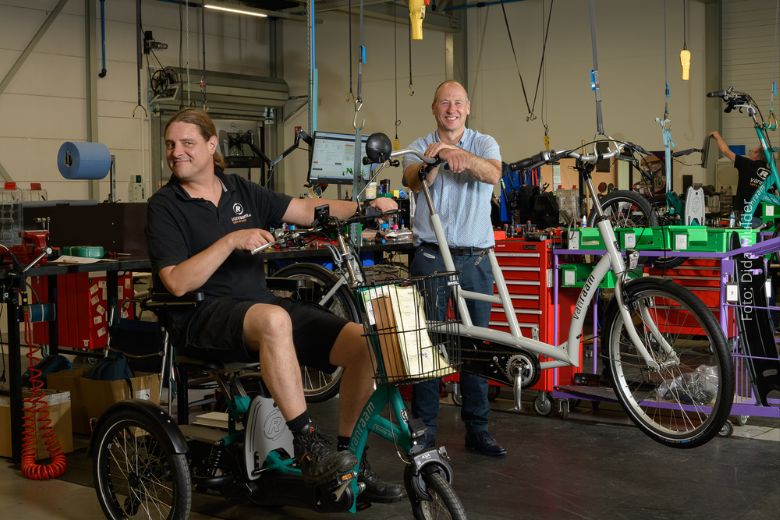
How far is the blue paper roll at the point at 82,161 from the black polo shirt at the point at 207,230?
209 centimetres

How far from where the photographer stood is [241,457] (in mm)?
3039

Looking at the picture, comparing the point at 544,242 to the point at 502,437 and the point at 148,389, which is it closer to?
the point at 502,437

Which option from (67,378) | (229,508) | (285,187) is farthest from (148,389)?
(285,187)

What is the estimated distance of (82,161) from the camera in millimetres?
5031

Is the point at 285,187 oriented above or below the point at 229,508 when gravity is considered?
above

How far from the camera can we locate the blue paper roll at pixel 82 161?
16.5ft

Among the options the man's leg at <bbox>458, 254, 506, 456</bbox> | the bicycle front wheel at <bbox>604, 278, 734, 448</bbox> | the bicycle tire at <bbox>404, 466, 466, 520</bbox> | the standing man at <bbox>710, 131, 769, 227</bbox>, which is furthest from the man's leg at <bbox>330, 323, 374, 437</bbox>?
the standing man at <bbox>710, 131, 769, 227</bbox>

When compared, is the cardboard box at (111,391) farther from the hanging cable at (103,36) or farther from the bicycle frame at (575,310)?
the hanging cable at (103,36)

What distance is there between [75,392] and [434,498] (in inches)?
98.6

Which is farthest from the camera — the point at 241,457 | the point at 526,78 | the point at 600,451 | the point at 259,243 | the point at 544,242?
the point at 526,78

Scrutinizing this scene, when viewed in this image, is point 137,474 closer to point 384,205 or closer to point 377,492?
point 377,492

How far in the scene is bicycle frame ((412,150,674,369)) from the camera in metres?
3.55

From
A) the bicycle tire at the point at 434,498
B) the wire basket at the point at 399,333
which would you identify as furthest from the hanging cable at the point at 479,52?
the bicycle tire at the point at 434,498

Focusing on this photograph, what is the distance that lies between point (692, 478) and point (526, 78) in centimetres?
882
